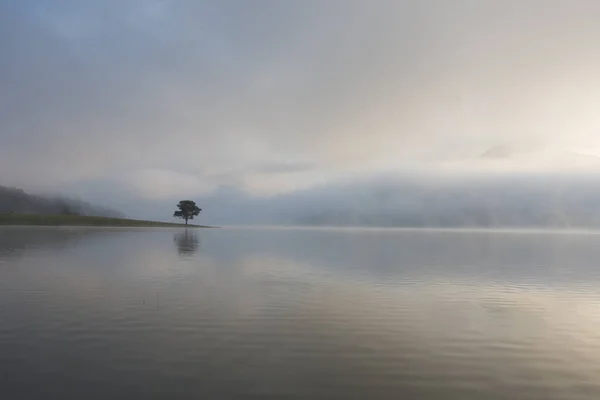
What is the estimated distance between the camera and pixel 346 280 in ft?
137

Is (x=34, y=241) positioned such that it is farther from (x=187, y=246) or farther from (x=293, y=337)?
(x=293, y=337)

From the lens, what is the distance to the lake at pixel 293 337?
15344 millimetres

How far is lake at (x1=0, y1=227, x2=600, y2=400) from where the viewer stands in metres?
15.3

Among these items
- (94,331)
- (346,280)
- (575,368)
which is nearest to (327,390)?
(575,368)

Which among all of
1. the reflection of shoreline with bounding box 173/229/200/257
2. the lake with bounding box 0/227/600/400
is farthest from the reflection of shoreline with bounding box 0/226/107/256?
the lake with bounding box 0/227/600/400

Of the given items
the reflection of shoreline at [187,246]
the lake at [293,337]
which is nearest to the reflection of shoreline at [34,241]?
the reflection of shoreline at [187,246]

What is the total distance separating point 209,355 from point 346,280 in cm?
2495

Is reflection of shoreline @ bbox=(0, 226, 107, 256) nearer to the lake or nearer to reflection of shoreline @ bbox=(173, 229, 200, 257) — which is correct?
reflection of shoreline @ bbox=(173, 229, 200, 257)

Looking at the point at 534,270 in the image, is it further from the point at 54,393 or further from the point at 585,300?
the point at 54,393

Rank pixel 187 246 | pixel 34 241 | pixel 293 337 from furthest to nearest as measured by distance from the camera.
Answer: pixel 34 241 → pixel 187 246 → pixel 293 337

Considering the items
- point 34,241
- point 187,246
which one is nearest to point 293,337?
point 187,246

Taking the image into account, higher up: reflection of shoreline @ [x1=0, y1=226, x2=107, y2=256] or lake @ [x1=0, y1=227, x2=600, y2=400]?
reflection of shoreline @ [x1=0, y1=226, x2=107, y2=256]

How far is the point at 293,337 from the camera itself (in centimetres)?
2167

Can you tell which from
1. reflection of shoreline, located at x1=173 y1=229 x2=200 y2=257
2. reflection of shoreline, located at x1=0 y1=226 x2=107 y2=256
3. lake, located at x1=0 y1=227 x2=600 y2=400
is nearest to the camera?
lake, located at x1=0 y1=227 x2=600 y2=400
